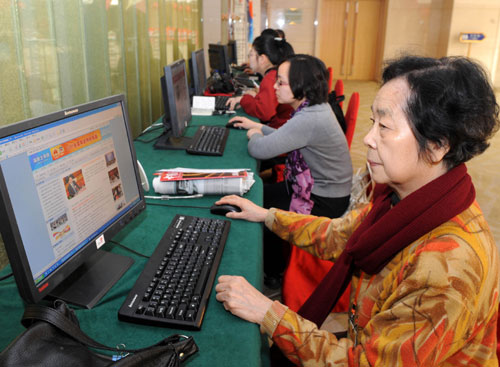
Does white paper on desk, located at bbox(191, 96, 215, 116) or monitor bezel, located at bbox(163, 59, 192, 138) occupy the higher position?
monitor bezel, located at bbox(163, 59, 192, 138)

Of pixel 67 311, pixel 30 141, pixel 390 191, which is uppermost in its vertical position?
pixel 30 141

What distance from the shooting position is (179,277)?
96cm

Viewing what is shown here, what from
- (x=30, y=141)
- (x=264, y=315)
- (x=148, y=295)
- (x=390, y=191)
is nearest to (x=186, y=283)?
(x=148, y=295)

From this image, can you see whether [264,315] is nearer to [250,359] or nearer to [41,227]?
[250,359]

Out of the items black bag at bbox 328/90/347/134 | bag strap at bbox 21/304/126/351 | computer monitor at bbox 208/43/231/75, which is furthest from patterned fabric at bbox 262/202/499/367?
computer monitor at bbox 208/43/231/75

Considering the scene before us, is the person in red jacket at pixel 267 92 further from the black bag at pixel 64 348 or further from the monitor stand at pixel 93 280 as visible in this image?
the black bag at pixel 64 348

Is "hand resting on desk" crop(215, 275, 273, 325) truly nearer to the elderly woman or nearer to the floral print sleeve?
the elderly woman

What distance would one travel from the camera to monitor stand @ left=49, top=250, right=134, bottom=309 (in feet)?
3.00

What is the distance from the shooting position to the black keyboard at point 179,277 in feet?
2.77

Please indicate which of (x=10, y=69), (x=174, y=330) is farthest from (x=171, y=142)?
(x=174, y=330)

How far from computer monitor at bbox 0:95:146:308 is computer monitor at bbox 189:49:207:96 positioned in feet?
7.16

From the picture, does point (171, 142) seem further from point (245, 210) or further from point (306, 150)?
point (245, 210)

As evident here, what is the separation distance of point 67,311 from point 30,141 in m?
0.32

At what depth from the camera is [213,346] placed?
2.60ft
